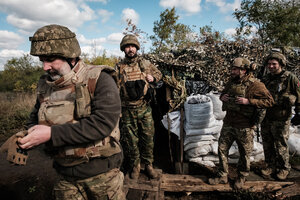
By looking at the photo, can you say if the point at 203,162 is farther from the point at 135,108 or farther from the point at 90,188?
the point at 90,188

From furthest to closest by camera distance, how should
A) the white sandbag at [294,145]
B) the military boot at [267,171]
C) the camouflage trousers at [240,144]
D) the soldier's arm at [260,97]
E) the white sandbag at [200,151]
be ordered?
the white sandbag at [294,145], the white sandbag at [200,151], the military boot at [267,171], the camouflage trousers at [240,144], the soldier's arm at [260,97]

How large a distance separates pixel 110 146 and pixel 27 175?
11.1ft

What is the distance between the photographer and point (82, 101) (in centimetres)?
131

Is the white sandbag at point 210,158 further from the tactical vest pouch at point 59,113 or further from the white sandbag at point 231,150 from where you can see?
the tactical vest pouch at point 59,113

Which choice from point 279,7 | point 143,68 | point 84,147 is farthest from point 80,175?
point 279,7

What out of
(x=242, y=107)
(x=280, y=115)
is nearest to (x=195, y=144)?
(x=242, y=107)

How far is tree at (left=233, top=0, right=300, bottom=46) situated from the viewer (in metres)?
10.3

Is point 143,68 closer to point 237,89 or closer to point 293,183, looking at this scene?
point 237,89

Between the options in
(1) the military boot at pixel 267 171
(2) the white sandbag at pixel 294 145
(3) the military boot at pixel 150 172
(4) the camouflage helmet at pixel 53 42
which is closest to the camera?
(4) the camouflage helmet at pixel 53 42

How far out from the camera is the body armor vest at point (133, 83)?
2.92 meters

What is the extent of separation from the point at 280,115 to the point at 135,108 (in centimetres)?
A: 262

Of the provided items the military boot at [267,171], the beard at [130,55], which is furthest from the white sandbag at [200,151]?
the beard at [130,55]

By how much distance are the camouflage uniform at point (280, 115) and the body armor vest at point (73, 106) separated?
10.6 feet

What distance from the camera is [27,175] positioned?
372 centimetres
